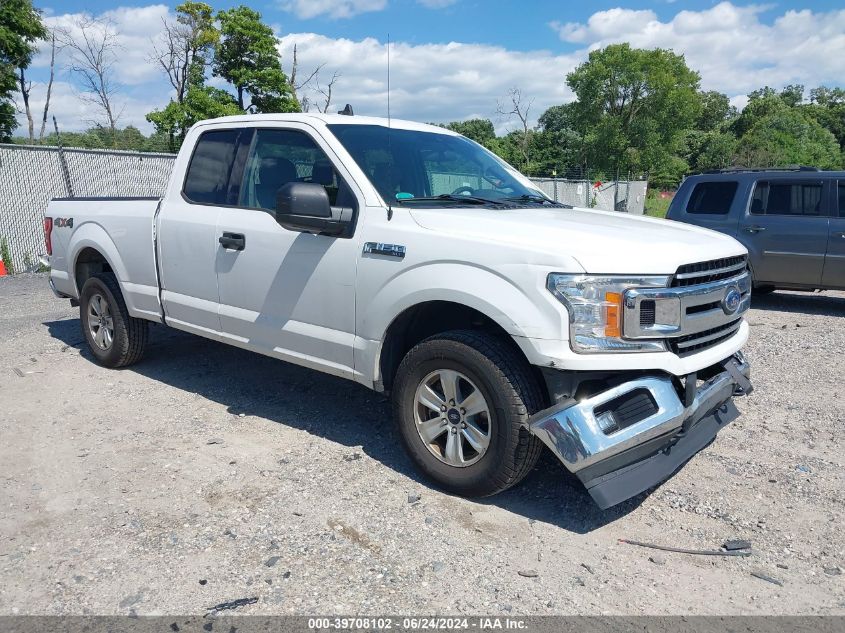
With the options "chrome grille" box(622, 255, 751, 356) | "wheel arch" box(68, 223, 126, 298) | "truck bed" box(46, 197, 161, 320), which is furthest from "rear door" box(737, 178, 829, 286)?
"wheel arch" box(68, 223, 126, 298)

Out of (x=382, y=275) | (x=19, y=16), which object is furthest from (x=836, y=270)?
(x=19, y=16)

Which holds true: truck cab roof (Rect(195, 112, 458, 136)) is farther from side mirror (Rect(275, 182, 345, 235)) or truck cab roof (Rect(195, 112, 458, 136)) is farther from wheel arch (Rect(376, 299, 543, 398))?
wheel arch (Rect(376, 299, 543, 398))

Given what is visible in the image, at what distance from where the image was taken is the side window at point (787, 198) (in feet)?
30.0

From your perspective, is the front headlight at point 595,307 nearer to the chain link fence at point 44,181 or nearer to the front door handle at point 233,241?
the front door handle at point 233,241

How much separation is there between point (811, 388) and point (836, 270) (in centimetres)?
394

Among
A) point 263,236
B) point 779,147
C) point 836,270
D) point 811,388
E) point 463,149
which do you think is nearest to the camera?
point 263,236

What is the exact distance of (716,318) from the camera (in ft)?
11.7

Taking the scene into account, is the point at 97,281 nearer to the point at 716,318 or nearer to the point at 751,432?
the point at 716,318

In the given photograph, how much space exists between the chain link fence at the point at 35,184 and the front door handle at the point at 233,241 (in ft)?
27.2

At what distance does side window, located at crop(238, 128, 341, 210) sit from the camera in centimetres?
436

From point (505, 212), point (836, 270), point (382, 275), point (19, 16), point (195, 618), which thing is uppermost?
point (19, 16)

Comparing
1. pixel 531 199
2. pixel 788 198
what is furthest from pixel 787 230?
pixel 531 199

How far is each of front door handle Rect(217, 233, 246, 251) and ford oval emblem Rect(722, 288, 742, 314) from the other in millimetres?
2966

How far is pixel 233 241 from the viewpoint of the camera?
4625mm
